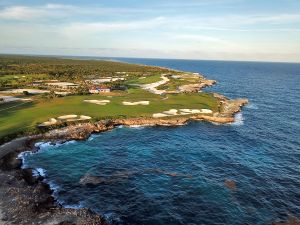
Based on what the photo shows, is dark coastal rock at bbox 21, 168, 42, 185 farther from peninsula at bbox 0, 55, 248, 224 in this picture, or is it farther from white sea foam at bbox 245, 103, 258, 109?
white sea foam at bbox 245, 103, 258, 109

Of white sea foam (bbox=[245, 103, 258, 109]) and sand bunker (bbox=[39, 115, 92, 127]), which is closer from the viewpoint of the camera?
sand bunker (bbox=[39, 115, 92, 127])

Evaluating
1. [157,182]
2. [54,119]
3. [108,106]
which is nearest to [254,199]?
[157,182]

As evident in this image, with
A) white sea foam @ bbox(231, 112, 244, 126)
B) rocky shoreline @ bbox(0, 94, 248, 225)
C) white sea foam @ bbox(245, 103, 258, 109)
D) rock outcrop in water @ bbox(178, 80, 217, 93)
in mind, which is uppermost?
rock outcrop in water @ bbox(178, 80, 217, 93)

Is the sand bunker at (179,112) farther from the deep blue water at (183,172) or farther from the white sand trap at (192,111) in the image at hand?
the deep blue water at (183,172)

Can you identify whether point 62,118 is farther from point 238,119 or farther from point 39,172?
point 238,119

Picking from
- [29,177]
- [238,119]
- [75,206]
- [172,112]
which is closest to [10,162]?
[29,177]

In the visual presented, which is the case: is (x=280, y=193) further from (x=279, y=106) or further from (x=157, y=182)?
(x=279, y=106)

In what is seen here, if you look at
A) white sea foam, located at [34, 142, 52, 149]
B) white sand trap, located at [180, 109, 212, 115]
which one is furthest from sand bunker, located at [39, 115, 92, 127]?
white sand trap, located at [180, 109, 212, 115]
